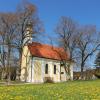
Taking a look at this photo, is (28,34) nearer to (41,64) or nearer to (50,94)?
(41,64)

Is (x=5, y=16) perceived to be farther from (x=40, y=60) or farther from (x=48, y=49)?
(x=48, y=49)

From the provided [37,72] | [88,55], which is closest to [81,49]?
[88,55]

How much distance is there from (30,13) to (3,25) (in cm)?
583

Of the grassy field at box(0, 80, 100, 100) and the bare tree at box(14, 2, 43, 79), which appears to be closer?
the grassy field at box(0, 80, 100, 100)

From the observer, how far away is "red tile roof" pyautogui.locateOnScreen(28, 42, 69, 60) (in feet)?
224

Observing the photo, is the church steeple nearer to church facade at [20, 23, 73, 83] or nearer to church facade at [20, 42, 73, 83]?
church facade at [20, 23, 73, 83]

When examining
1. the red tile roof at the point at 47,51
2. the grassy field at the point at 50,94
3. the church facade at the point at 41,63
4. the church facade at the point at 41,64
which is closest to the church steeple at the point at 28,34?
the church facade at the point at 41,63

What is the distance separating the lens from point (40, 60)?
223 feet

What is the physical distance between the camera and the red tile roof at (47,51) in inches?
2690

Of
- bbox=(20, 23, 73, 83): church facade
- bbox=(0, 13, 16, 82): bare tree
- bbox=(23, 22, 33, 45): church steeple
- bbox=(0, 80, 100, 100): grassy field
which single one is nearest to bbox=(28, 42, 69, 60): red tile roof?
bbox=(20, 23, 73, 83): church facade

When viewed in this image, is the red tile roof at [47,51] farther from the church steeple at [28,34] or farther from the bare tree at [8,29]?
Result: the bare tree at [8,29]

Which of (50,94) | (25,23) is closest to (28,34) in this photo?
(25,23)

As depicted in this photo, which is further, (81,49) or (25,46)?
(81,49)

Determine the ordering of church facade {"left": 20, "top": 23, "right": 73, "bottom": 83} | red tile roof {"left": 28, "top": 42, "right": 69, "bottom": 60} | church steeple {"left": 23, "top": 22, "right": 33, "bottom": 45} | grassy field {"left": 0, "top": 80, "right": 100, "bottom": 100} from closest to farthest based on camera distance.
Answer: grassy field {"left": 0, "top": 80, "right": 100, "bottom": 100}
church steeple {"left": 23, "top": 22, "right": 33, "bottom": 45}
church facade {"left": 20, "top": 23, "right": 73, "bottom": 83}
red tile roof {"left": 28, "top": 42, "right": 69, "bottom": 60}
